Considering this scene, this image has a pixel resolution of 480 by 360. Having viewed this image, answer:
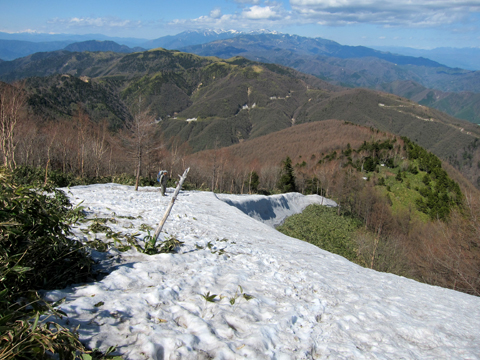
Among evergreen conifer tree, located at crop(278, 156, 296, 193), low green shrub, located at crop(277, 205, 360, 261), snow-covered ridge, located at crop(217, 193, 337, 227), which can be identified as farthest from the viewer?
evergreen conifer tree, located at crop(278, 156, 296, 193)

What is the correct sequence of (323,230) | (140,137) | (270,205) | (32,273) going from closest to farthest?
(32,273), (140,137), (270,205), (323,230)

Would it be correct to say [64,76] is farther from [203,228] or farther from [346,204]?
[203,228]

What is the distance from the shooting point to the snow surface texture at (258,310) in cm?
401

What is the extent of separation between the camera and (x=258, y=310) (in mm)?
5250

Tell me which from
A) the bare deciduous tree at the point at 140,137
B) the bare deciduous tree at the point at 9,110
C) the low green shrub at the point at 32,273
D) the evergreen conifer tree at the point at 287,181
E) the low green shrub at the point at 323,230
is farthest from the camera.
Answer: the evergreen conifer tree at the point at 287,181

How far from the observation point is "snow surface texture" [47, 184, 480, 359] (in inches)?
158

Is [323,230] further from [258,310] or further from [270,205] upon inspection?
[258,310]

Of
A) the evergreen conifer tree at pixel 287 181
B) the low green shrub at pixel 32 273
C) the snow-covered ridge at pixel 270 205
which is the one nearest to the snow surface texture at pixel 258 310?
the low green shrub at pixel 32 273

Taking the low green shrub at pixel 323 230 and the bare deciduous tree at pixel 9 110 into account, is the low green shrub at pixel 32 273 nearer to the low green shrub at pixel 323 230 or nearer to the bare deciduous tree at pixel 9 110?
the bare deciduous tree at pixel 9 110

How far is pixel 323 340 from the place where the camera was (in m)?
4.66

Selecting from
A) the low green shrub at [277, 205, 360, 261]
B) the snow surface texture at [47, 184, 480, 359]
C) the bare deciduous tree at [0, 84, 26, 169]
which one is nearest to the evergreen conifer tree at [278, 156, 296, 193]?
the low green shrub at [277, 205, 360, 261]

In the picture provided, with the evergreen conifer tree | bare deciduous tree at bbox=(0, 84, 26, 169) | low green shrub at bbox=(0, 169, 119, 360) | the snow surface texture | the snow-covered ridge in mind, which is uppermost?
bare deciduous tree at bbox=(0, 84, 26, 169)

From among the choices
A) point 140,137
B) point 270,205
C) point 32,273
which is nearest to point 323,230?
point 270,205

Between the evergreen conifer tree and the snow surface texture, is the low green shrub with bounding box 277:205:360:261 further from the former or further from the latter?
the snow surface texture
